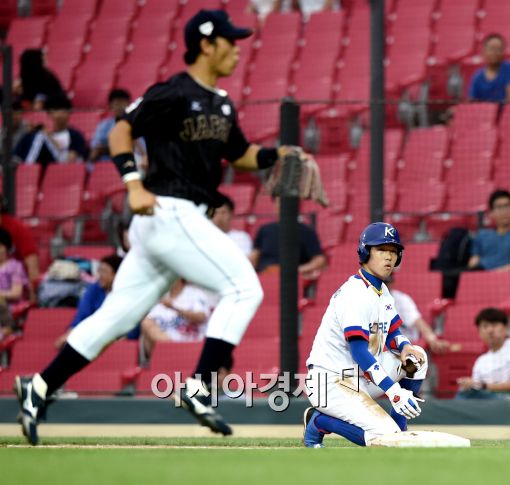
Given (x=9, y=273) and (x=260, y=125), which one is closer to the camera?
(x=9, y=273)

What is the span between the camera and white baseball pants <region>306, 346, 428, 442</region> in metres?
6.68

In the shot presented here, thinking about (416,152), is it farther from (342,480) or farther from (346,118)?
(342,480)

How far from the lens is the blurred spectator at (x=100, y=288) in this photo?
10.2 meters

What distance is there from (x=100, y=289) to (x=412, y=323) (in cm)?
228

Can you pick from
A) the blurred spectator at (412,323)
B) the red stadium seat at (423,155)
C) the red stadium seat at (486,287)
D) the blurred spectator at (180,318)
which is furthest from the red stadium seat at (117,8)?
the blurred spectator at (412,323)

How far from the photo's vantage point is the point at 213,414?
20.3 feet

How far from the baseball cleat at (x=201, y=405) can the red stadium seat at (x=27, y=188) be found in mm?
6294

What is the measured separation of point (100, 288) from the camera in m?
10.3

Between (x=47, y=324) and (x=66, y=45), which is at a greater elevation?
(x=66, y=45)

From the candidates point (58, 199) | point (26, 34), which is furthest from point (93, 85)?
point (58, 199)

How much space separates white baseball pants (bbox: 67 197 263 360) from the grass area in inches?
26.5

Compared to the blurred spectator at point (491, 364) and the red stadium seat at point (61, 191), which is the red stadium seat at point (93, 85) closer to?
the red stadium seat at point (61, 191)

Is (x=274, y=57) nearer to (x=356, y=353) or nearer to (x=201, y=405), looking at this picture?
(x=356, y=353)

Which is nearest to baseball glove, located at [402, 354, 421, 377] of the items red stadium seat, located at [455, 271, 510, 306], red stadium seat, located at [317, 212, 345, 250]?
red stadium seat, located at [455, 271, 510, 306]
